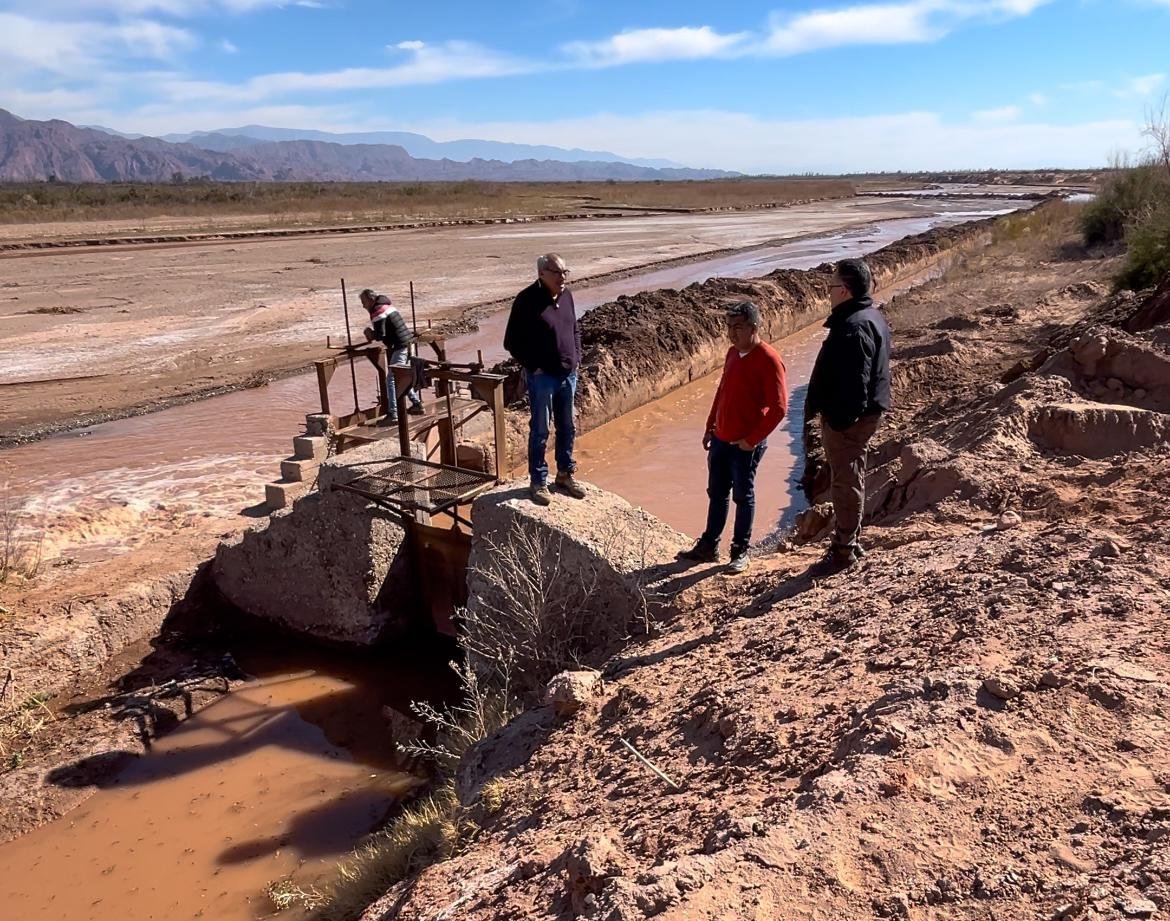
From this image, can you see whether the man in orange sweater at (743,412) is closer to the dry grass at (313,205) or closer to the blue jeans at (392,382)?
the blue jeans at (392,382)

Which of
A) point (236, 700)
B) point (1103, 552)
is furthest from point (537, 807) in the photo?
point (236, 700)

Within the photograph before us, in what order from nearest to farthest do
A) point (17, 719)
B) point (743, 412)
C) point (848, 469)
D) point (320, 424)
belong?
1. point (848, 469)
2. point (743, 412)
3. point (17, 719)
4. point (320, 424)

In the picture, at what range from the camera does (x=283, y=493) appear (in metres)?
8.40

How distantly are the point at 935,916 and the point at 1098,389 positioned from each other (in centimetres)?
657

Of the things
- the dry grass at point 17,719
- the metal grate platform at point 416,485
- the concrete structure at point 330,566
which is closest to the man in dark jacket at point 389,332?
the concrete structure at point 330,566

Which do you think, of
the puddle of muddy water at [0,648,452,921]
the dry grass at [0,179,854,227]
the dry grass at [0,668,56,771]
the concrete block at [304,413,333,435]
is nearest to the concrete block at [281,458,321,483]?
the concrete block at [304,413,333,435]

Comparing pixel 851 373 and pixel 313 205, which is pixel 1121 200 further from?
pixel 313 205

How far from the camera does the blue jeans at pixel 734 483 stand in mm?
5000

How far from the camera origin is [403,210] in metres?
53.2

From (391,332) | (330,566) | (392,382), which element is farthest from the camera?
(392,382)

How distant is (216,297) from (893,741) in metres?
22.2

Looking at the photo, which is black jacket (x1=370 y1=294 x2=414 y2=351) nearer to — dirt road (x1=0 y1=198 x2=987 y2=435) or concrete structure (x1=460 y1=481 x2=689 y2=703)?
concrete structure (x1=460 y1=481 x2=689 y2=703)

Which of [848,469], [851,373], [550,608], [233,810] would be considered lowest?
[233,810]

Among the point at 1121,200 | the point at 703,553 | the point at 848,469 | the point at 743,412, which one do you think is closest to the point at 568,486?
the point at 703,553
